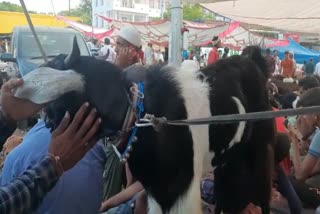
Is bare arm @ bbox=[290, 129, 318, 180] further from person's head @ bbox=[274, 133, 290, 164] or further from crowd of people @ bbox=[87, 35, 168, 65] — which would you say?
crowd of people @ bbox=[87, 35, 168, 65]

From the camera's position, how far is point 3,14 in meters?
18.8

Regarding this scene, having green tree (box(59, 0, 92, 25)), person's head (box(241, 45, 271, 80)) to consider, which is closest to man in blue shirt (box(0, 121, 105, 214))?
person's head (box(241, 45, 271, 80))

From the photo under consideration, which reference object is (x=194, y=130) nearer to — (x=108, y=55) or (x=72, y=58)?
(x=108, y=55)

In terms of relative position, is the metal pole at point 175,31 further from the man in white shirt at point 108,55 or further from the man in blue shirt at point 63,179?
the man in blue shirt at point 63,179

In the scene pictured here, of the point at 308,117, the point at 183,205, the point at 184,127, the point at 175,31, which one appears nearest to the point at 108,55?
the point at 184,127

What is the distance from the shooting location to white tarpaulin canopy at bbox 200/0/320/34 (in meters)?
7.15

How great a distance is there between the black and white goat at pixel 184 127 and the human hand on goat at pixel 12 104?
0.35ft

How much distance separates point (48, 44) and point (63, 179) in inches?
266

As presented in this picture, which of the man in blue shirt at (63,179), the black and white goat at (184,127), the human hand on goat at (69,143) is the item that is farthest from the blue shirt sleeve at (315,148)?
the human hand on goat at (69,143)

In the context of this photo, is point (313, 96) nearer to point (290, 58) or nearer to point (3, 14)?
point (290, 58)

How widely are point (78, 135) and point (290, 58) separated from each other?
556 inches

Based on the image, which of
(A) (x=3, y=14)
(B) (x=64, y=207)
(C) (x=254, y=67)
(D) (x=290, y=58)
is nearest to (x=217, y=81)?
(C) (x=254, y=67)

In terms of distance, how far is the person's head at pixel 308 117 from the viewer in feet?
9.28

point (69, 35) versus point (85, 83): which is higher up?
point (85, 83)
